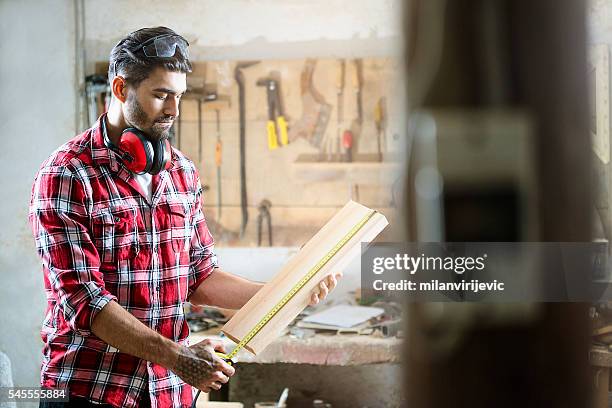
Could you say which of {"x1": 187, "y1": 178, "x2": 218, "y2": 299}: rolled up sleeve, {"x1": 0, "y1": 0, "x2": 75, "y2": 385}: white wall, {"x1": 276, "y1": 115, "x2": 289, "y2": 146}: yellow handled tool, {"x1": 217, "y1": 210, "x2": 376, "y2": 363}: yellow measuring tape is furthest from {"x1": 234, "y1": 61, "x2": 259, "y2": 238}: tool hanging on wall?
{"x1": 217, "y1": 210, "x2": 376, "y2": 363}: yellow measuring tape

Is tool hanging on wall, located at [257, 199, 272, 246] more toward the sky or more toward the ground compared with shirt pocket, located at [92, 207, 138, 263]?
more toward the ground

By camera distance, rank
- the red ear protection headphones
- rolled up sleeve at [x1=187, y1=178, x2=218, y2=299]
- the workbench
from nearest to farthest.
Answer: the red ear protection headphones
rolled up sleeve at [x1=187, y1=178, x2=218, y2=299]
the workbench

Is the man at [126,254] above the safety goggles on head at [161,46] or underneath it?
underneath

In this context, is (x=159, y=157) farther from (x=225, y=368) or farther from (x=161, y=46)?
(x=225, y=368)

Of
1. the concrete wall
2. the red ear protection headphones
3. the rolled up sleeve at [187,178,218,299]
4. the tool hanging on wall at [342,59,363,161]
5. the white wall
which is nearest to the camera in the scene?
the red ear protection headphones

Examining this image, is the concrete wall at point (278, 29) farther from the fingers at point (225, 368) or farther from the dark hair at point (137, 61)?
the fingers at point (225, 368)

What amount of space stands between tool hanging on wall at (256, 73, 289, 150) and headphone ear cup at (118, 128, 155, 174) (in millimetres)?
1462

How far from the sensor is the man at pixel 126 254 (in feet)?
4.62

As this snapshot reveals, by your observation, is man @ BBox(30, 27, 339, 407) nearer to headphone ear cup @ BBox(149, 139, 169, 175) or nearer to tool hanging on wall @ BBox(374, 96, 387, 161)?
headphone ear cup @ BBox(149, 139, 169, 175)

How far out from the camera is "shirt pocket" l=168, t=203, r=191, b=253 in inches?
61.5

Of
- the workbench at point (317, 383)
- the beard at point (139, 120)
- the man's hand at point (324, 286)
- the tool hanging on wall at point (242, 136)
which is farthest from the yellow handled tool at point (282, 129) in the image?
the man's hand at point (324, 286)

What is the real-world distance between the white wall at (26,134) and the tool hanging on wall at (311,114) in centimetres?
92

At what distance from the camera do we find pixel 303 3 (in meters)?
2.85

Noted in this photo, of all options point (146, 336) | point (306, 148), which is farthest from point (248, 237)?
point (146, 336)
